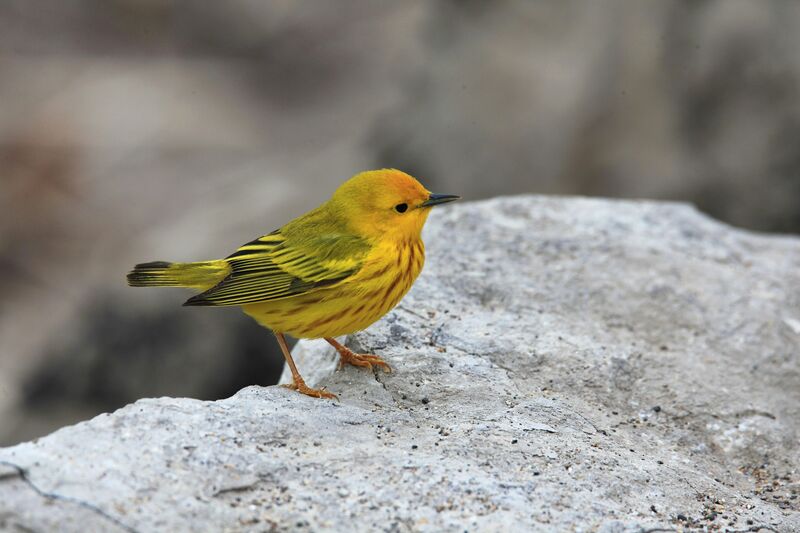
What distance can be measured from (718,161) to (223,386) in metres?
4.52

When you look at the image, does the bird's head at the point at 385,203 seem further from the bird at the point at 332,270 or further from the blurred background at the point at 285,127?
the blurred background at the point at 285,127

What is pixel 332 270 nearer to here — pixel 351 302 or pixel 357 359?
pixel 351 302

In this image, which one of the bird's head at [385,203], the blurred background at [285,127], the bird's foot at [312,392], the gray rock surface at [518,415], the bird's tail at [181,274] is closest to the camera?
the gray rock surface at [518,415]

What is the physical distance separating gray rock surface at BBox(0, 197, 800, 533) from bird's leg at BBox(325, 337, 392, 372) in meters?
0.07

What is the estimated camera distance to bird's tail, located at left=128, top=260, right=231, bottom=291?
4.56 meters

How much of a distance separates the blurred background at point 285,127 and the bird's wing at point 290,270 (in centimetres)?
313

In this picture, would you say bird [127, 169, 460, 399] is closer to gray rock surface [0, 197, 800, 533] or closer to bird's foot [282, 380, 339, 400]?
bird's foot [282, 380, 339, 400]

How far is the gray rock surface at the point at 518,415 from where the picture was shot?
321 centimetres

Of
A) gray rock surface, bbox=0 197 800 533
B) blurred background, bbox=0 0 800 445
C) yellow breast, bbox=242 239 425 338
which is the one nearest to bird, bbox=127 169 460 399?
yellow breast, bbox=242 239 425 338

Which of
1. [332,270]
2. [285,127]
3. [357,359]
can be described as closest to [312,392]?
[357,359]

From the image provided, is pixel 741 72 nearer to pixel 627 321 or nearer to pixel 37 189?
pixel 627 321

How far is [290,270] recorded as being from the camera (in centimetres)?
438

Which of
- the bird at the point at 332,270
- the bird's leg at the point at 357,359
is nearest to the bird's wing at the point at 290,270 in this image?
the bird at the point at 332,270

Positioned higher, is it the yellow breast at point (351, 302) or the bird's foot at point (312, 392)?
the yellow breast at point (351, 302)
